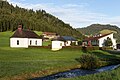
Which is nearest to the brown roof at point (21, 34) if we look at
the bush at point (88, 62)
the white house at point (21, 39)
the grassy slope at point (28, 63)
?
the white house at point (21, 39)

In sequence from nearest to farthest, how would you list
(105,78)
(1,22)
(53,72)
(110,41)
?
(105,78) < (53,72) < (110,41) < (1,22)

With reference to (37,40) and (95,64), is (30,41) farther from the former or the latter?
(95,64)

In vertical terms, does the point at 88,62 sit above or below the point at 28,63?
below

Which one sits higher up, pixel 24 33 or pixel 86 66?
pixel 24 33

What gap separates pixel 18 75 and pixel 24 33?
68044 mm

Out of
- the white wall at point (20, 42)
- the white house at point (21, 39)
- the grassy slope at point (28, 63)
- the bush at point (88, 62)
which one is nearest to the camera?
the grassy slope at point (28, 63)

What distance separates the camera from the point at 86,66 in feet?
149

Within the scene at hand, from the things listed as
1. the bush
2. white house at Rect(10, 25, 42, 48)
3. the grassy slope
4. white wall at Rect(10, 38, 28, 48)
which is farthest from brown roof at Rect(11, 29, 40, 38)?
the bush

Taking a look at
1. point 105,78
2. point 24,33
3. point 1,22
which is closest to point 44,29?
point 1,22

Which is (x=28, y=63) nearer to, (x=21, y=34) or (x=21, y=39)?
(x=21, y=39)

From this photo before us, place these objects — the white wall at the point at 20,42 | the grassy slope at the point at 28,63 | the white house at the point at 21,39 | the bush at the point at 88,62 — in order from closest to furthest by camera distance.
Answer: the grassy slope at the point at 28,63, the bush at the point at 88,62, the white wall at the point at 20,42, the white house at the point at 21,39

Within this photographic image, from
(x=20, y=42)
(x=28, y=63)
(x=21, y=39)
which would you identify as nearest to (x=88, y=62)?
(x=28, y=63)

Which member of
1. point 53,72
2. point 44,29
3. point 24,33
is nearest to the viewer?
point 53,72

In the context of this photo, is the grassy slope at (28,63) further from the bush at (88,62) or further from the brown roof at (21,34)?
the brown roof at (21,34)
